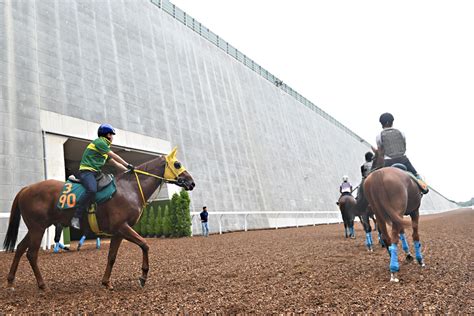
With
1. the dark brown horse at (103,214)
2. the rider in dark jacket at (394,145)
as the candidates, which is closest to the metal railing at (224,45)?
the dark brown horse at (103,214)

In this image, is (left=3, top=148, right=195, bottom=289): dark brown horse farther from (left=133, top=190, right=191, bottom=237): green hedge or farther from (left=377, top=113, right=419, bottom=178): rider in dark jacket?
(left=133, top=190, right=191, bottom=237): green hedge

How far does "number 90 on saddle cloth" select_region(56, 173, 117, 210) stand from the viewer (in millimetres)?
4691

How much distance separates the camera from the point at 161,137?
18.0m

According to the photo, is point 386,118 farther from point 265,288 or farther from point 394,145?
point 265,288

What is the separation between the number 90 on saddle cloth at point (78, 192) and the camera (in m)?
4.69

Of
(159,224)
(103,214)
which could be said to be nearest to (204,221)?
(159,224)

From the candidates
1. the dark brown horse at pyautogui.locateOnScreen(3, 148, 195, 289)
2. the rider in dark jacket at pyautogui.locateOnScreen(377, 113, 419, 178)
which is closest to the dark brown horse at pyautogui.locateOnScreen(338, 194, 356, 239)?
the rider in dark jacket at pyautogui.locateOnScreen(377, 113, 419, 178)

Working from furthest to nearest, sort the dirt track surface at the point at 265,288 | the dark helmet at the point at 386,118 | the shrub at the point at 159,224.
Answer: the shrub at the point at 159,224 → the dark helmet at the point at 386,118 → the dirt track surface at the point at 265,288

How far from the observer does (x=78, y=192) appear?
186 inches

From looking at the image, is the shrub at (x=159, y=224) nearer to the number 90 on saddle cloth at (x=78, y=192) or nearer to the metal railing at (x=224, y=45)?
the number 90 on saddle cloth at (x=78, y=192)

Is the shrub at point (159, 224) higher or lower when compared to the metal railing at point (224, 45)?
lower

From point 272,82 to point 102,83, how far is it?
23.7 meters

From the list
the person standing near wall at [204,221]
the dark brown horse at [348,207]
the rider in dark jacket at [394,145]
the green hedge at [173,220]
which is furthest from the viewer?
the person standing near wall at [204,221]

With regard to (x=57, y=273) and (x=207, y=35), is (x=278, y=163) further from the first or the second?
(x=57, y=273)
